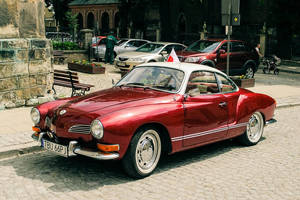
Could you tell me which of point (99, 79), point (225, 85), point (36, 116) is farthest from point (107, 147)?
point (99, 79)

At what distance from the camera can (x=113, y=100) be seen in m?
6.25

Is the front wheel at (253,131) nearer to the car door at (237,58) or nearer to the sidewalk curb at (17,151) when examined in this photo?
the sidewalk curb at (17,151)

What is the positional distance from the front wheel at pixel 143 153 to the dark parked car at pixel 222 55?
11662mm

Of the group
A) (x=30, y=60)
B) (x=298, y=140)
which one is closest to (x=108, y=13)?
(x=30, y=60)

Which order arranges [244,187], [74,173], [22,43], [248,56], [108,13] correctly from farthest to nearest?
[108,13] → [248,56] → [22,43] → [74,173] → [244,187]

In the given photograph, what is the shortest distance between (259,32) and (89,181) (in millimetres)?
29678

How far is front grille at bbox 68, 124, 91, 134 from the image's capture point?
5.70 metres

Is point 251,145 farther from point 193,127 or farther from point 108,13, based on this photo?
point 108,13

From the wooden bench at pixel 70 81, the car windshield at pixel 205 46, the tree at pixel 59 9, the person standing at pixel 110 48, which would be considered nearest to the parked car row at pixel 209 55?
the car windshield at pixel 205 46

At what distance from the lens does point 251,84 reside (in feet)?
54.6

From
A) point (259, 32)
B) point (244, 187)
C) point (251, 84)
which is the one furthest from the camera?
point (259, 32)

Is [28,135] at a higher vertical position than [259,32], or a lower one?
lower

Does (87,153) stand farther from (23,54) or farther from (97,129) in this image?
(23,54)

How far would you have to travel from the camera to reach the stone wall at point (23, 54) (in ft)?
35.8
